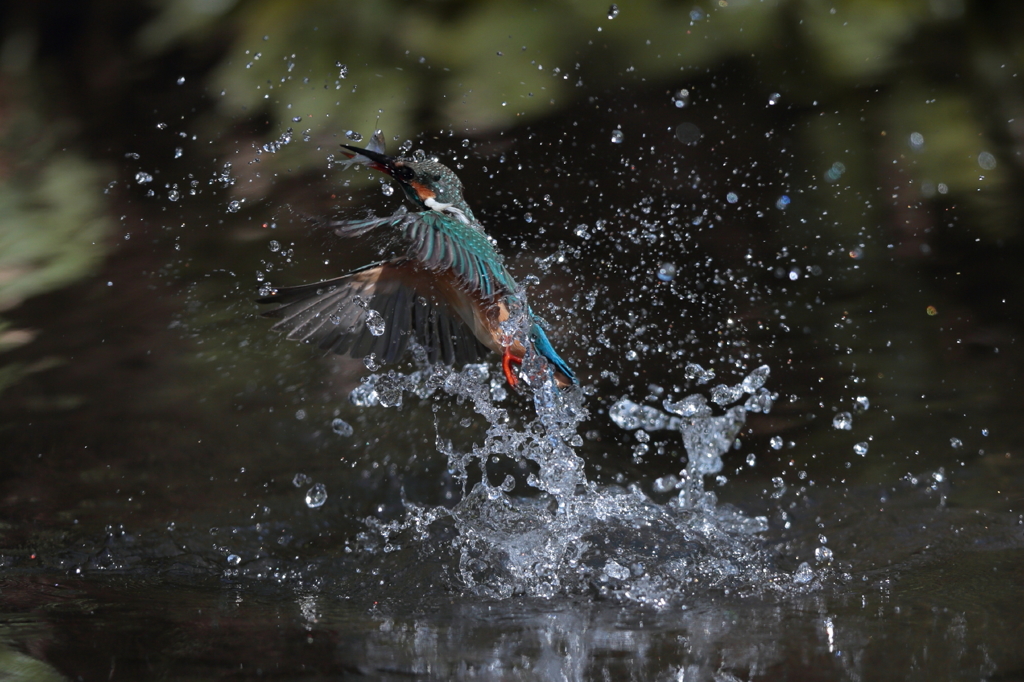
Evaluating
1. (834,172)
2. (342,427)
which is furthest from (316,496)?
(834,172)

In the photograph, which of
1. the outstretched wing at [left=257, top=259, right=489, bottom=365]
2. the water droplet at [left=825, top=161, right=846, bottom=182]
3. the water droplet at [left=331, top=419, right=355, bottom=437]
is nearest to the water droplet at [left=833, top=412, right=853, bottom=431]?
the water droplet at [left=825, top=161, right=846, bottom=182]

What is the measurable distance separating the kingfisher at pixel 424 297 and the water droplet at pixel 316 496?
1.92ft

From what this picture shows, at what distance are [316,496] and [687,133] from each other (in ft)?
5.96

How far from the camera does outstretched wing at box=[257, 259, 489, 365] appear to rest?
7.11ft

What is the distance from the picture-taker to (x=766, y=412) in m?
3.07

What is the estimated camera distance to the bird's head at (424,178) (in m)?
2.29

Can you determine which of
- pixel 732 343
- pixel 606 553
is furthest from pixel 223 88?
pixel 606 553

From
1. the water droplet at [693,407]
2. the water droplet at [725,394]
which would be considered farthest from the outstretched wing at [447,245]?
the water droplet at [725,394]

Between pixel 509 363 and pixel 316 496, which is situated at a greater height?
pixel 509 363

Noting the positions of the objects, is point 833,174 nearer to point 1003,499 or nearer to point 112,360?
A: point 1003,499

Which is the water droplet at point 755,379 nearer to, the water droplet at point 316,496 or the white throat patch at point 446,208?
the white throat patch at point 446,208

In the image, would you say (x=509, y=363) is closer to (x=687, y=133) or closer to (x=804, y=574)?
(x=804, y=574)

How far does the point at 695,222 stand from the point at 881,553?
148 cm

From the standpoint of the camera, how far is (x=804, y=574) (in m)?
2.02
